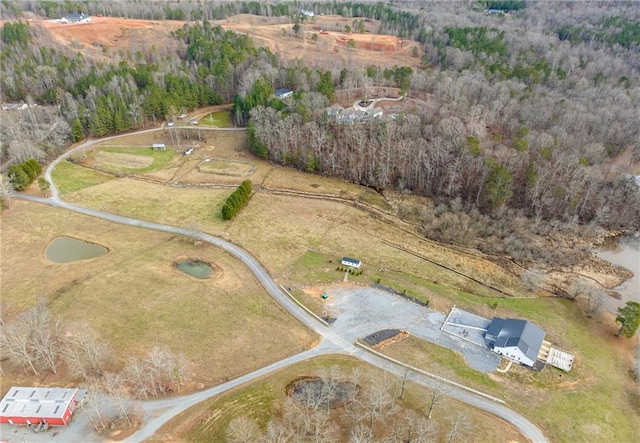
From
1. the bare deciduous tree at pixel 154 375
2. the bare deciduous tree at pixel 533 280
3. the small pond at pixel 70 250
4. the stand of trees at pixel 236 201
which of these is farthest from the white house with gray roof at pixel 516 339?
the small pond at pixel 70 250

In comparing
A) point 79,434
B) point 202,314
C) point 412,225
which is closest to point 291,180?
point 412,225

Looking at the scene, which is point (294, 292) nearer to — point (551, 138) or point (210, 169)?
point (210, 169)

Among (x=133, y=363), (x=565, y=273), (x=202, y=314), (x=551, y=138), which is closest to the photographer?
(x=133, y=363)

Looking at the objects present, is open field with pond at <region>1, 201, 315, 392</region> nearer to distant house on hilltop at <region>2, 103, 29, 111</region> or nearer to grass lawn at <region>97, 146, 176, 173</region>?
grass lawn at <region>97, 146, 176, 173</region>

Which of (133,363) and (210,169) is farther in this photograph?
(210,169)

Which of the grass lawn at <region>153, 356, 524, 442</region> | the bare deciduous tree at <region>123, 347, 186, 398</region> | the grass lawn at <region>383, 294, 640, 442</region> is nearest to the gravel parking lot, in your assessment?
the grass lawn at <region>383, 294, 640, 442</region>

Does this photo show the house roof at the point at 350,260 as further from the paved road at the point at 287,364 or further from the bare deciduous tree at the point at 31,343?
the bare deciduous tree at the point at 31,343

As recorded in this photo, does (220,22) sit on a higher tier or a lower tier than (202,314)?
higher
